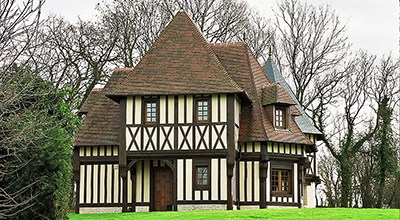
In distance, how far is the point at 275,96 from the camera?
81.3 ft

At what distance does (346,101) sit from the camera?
3553 centimetres

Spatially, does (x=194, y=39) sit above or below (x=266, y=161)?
above

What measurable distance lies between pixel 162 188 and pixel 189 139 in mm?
2686

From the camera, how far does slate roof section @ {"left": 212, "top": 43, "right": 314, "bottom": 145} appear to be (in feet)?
79.2

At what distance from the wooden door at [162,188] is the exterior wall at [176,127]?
1.70m

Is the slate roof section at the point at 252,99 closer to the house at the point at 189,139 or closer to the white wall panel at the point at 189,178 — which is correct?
the house at the point at 189,139

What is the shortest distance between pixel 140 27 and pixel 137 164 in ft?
36.7

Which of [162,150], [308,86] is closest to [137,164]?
[162,150]

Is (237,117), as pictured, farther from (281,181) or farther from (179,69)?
(281,181)

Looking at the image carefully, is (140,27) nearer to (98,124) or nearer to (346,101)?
(98,124)

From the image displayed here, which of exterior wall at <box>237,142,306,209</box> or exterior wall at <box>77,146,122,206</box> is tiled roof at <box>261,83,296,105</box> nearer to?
exterior wall at <box>237,142,306,209</box>

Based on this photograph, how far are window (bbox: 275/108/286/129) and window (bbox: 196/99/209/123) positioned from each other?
3.39 meters

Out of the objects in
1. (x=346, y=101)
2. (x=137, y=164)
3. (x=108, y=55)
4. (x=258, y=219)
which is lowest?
(x=258, y=219)

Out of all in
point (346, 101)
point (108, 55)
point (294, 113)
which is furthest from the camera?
point (346, 101)
